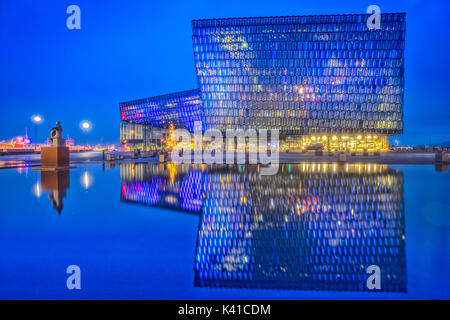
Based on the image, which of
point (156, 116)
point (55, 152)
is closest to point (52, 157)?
point (55, 152)

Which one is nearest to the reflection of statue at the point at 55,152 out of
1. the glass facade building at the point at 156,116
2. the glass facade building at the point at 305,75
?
the glass facade building at the point at 305,75

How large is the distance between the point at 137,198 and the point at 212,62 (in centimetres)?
6843

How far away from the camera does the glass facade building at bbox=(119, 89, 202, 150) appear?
8238 centimetres

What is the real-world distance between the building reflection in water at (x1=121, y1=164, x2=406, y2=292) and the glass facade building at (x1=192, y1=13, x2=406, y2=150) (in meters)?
64.6

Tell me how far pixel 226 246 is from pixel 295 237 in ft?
4.75

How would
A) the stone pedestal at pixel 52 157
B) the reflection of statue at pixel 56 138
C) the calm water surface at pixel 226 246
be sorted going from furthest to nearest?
the stone pedestal at pixel 52 157 < the reflection of statue at pixel 56 138 < the calm water surface at pixel 226 246

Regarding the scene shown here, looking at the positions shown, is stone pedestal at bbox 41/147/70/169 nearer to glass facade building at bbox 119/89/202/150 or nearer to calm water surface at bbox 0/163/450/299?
calm water surface at bbox 0/163/450/299

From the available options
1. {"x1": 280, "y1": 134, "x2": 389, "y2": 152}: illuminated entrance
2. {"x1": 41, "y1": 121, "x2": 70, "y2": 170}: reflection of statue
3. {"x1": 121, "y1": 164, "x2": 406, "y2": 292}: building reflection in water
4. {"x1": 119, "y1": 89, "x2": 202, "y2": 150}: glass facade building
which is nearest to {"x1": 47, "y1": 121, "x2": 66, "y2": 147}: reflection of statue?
{"x1": 41, "y1": 121, "x2": 70, "y2": 170}: reflection of statue

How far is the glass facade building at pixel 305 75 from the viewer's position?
228ft

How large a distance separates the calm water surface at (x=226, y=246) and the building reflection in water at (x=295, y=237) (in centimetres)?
3

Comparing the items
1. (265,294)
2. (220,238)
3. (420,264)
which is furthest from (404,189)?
(265,294)

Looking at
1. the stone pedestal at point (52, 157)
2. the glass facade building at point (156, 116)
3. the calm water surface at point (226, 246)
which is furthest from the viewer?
the glass facade building at point (156, 116)

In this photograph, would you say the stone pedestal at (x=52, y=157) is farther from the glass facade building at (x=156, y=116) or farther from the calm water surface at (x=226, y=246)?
the glass facade building at (x=156, y=116)

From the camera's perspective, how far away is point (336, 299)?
12.2ft
